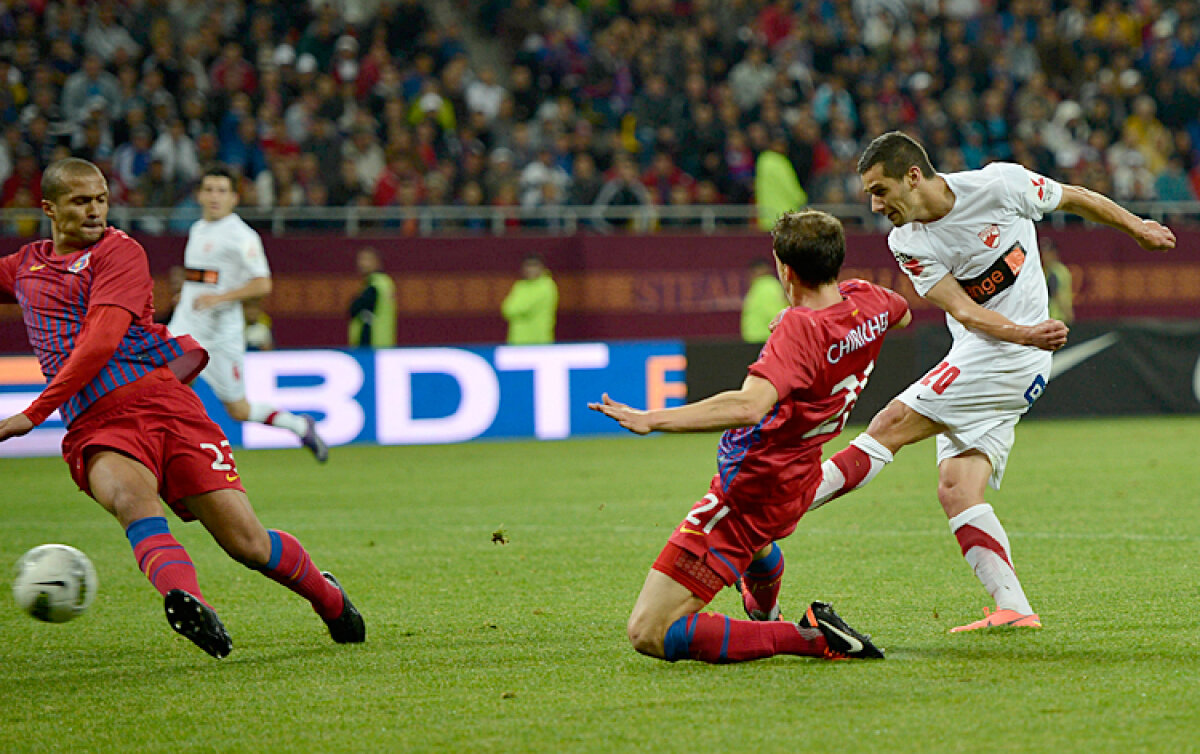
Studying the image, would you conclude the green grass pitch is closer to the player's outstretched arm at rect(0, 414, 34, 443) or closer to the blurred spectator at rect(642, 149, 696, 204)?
the player's outstretched arm at rect(0, 414, 34, 443)

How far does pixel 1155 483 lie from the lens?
10438 millimetres

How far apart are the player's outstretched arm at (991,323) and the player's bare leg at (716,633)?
124 cm

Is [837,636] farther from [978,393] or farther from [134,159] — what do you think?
[134,159]

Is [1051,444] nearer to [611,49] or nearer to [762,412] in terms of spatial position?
[611,49]

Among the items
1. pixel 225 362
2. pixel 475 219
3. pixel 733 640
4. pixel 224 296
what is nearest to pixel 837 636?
pixel 733 640

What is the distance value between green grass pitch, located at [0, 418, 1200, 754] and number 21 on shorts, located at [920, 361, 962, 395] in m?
0.88

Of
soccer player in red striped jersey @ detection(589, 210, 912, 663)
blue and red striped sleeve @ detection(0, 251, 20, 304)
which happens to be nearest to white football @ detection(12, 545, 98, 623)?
blue and red striped sleeve @ detection(0, 251, 20, 304)

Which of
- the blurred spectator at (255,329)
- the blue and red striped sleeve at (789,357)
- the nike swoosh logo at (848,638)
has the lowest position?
the nike swoosh logo at (848,638)

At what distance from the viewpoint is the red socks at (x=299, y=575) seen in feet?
17.3

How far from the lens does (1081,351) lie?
16094mm

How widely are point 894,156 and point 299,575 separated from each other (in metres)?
2.58

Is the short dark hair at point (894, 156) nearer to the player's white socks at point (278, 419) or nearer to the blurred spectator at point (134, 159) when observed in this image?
the player's white socks at point (278, 419)

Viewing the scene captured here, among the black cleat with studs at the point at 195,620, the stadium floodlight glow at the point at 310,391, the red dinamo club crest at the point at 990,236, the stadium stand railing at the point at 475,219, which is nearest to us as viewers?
the black cleat with studs at the point at 195,620

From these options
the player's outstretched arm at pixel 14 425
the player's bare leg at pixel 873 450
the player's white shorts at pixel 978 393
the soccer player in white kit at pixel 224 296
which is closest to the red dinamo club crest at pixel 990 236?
the player's white shorts at pixel 978 393
